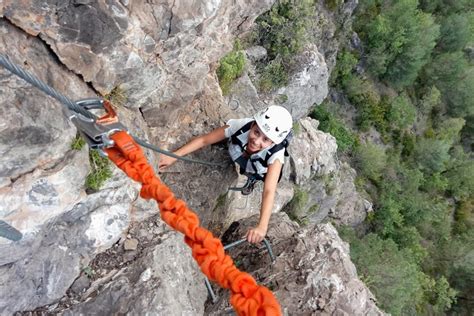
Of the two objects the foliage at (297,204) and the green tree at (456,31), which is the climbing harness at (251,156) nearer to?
the foliage at (297,204)

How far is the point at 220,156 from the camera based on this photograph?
6.11 metres

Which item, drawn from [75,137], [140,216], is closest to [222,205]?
[140,216]

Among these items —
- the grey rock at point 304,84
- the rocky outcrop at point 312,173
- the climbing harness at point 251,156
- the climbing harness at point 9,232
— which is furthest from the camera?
the grey rock at point 304,84

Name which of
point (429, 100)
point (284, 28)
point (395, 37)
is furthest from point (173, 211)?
point (429, 100)

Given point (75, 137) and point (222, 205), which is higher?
point (75, 137)

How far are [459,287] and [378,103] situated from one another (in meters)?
11.8

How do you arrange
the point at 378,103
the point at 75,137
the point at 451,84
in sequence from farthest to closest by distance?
the point at 451,84 → the point at 378,103 → the point at 75,137

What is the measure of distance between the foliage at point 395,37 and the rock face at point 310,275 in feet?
61.3

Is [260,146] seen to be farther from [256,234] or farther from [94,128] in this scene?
[94,128]

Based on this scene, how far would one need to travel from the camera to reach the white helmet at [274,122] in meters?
5.05

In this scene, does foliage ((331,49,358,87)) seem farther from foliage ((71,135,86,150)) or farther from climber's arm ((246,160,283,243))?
foliage ((71,135,86,150))

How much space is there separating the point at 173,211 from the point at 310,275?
2602 millimetres

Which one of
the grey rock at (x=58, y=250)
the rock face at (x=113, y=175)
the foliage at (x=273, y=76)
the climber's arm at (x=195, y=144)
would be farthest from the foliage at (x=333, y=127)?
the grey rock at (x=58, y=250)

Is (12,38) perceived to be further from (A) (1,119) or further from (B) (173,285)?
(B) (173,285)
